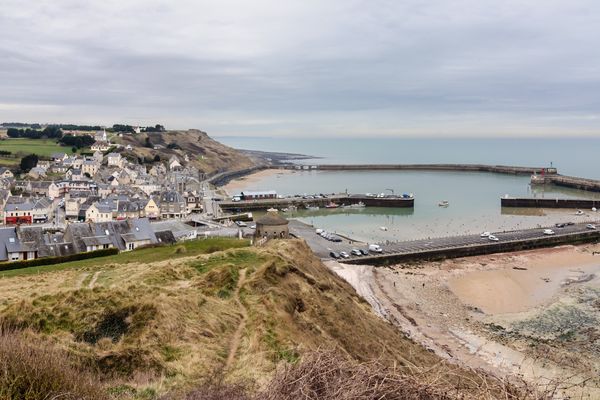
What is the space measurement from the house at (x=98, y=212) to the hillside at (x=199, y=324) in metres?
27.9

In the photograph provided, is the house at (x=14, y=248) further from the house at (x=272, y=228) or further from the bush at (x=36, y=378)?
the bush at (x=36, y=378)

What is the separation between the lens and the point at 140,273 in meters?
18.9

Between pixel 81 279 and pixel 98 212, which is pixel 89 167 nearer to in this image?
pixel 98 212

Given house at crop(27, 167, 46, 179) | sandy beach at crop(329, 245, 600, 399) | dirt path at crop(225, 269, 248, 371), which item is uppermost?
house at crop(27, 167, 46, 179)

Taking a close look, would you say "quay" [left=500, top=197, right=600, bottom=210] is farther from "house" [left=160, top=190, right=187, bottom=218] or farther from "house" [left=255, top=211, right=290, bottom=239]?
"house" [left=255, top=211, right=290, bottom=239]

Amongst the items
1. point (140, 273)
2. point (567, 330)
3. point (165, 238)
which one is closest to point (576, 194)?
point (567, 330)

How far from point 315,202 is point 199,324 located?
187 ft

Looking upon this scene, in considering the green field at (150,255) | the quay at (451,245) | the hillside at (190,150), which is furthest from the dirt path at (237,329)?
the hillside at (190,150)

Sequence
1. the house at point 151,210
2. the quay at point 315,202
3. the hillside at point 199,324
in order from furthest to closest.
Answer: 1. the quay at point 315,202
2. the house at point 151,210
3. the hillside at point 199,324

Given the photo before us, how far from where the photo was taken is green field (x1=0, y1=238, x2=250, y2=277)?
23822mm

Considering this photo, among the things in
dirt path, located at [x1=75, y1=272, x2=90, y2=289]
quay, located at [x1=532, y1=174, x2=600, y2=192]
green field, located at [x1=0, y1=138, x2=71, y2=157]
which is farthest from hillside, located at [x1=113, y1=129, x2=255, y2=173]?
dirt path, located at [x1=75, y1=272, x2=90, y2=289]

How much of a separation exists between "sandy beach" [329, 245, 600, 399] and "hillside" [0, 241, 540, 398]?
345 centimetres

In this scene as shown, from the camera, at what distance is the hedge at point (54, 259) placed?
2472 centimetres

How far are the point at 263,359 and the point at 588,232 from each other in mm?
43261
